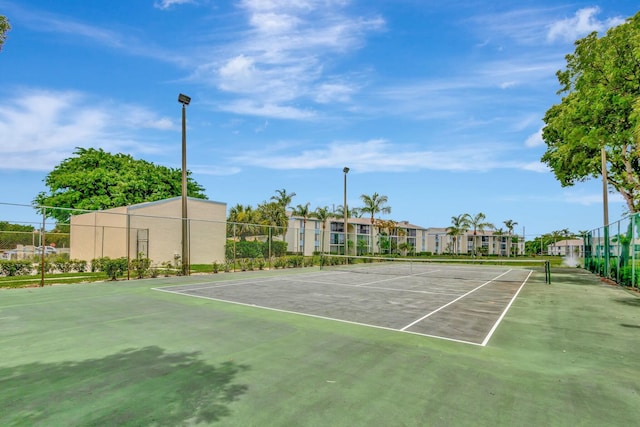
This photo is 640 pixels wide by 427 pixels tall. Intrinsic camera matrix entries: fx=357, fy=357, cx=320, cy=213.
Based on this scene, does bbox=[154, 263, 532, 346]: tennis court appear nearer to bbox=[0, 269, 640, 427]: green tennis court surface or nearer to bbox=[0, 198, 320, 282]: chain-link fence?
bbox=[0, 269, 640, 427]: green tennis court surface

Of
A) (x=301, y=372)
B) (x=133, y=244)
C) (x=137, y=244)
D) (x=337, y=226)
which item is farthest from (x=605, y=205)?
(x=337, y=226)

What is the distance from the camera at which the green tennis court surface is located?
134 inches

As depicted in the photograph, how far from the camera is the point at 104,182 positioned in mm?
34094

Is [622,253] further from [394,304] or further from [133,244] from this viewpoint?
[133,244]

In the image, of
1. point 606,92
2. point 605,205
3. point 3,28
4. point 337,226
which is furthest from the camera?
point 337,226

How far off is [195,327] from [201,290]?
598cm

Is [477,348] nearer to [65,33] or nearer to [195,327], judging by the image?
[195,327]

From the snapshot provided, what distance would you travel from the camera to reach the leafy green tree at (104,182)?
33.1 meters

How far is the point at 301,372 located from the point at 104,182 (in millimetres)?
36232

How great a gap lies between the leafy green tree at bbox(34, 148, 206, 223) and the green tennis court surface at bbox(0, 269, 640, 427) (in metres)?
29.0

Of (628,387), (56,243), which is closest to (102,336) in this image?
(628,387)

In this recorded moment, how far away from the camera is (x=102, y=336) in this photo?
6.25 m

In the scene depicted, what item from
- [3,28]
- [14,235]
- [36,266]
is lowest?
[36,266]

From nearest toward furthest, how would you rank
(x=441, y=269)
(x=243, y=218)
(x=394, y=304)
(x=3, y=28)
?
(x=3, y=28) < (x=394, y=304) < (x=441, y=269) < (x=243, y=218)
